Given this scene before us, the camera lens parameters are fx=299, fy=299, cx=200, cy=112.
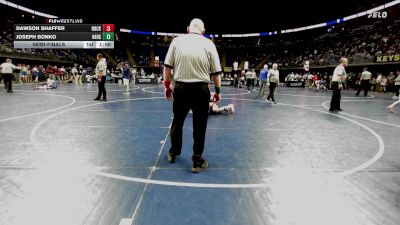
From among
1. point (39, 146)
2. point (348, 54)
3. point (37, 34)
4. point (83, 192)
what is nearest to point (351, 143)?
point (83, 192)

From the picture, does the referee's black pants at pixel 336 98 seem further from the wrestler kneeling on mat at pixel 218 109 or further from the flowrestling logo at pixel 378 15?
the flowrestling logo at pixel 378 15

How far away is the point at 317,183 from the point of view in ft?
11.3

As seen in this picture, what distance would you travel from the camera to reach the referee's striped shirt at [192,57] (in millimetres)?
3861

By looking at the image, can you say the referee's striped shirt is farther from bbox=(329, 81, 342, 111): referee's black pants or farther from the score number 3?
the score number 3

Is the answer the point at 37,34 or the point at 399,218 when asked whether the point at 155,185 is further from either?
the point at 37,34

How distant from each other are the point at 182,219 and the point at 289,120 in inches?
242
